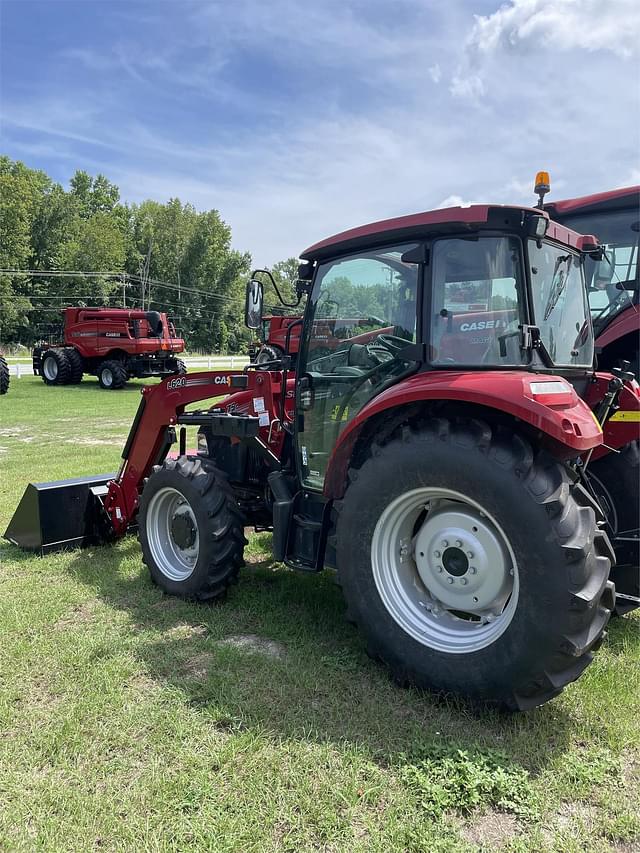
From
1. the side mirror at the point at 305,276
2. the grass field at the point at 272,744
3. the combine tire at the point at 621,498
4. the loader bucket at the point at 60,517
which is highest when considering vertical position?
the side mirror at the point at 305,276

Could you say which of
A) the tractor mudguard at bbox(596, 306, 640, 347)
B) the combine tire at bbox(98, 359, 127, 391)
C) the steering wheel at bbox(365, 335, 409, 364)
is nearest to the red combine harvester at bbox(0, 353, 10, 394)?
the combine tire at bbox(98, 359, 127, 391)

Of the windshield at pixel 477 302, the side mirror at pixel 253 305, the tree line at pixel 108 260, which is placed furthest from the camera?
the tree line at pixel 108 260

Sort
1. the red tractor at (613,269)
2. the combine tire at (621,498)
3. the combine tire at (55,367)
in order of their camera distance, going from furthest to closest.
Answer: the combine tire at (55,367) < the red tractor at (613,269) < the combine tire at (621,498)

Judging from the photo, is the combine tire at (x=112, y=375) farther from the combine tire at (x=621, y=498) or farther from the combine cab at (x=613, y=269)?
the combine tire at (x=621, y=498)

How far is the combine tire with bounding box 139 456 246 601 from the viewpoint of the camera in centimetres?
401

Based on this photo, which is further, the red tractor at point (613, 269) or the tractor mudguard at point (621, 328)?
the red tractor at point (613, 269)

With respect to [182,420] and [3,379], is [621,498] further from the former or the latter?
[3,379]

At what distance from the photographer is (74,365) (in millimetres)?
22672

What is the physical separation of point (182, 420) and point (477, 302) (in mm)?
2488

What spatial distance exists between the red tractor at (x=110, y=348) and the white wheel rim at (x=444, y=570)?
1997cm

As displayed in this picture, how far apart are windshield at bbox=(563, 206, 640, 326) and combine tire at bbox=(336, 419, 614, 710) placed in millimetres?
3461

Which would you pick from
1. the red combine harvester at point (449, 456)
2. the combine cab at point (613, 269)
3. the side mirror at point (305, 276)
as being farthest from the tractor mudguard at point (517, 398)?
the combine cab at point (613, 269)

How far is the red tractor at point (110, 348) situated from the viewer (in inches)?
883

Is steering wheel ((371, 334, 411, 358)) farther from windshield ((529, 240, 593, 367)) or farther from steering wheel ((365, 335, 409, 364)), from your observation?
windshield ((529, 240, 593, 367))
